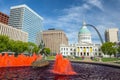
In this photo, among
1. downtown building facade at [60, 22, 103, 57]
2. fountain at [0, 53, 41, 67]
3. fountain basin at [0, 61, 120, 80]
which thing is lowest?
fountain basin at [0, 61, 120, 80]

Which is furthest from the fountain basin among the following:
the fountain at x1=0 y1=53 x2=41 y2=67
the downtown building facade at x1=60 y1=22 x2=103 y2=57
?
the downtown building facade at x1=60 y1=22 x2=103 y2=57

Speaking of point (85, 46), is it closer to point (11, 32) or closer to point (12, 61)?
point (11, 32)

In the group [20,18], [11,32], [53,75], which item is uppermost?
[20,18]

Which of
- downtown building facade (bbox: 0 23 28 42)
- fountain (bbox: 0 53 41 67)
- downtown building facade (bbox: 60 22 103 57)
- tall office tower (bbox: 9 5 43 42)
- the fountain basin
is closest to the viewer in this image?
the fountain basin

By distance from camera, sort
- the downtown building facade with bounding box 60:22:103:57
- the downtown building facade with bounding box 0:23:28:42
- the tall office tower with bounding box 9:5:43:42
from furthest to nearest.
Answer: the tall office tower with bounding box 9:5:43:42
the downtown building facade with bounding box 60:22:103:57
the downtown building facade with bounding box 0:23:28:42

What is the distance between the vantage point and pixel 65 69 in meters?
24.8

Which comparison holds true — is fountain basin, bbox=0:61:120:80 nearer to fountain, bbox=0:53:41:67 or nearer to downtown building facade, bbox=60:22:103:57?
fountain, bbox=0:53:41:67

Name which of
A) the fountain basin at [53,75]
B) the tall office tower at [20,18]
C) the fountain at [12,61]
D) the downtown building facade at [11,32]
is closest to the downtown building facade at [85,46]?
the downtown building facade at [11,32]

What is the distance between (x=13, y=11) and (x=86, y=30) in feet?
300

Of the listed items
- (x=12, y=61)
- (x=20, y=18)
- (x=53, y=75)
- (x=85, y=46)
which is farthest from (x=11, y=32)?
(x=53, y=75)

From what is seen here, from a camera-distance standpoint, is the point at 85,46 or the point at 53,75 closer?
the point at 53,75

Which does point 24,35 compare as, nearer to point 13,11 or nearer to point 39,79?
point 13,11

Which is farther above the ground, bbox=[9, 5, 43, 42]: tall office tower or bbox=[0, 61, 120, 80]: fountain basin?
bbox=[9, 5, 43, 42]: tall office tower

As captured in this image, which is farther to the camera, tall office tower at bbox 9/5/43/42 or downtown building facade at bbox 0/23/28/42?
tall office tower at bbox 9/5/43/42
